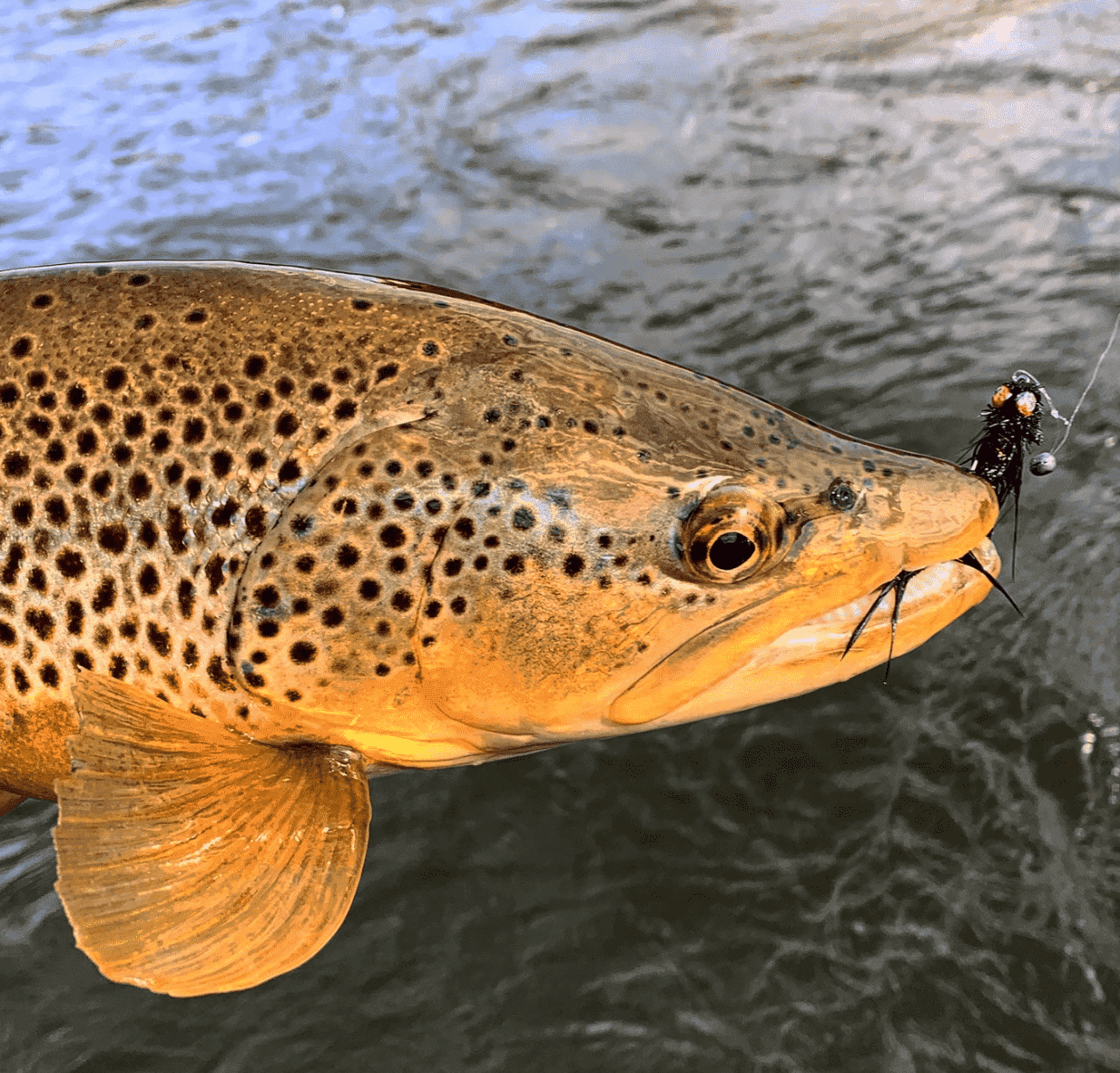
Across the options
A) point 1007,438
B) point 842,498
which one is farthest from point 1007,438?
point 842,498

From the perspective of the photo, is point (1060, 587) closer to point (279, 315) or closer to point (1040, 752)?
point (1040, 752)

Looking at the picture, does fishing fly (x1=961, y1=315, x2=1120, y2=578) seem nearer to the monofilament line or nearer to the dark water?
the dark water

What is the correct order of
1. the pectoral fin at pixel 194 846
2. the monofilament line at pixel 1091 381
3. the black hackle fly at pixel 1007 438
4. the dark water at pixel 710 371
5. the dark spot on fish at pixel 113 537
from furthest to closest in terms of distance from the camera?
the monofilament line at pixel 1091 381, the dark water at pixel 710 371, the black hackle fly at pixel 1007 438, the dark spot on fish at pixel 113 537, the pectoral fin at pixel 194 846

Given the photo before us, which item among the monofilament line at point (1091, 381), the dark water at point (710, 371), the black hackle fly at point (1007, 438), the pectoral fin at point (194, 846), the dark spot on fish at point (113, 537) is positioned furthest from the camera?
the monofilament line at point (1091, 381)

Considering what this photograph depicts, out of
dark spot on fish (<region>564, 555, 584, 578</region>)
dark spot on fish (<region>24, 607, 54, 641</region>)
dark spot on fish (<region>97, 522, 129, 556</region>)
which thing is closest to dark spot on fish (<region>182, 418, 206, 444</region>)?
dark spot on fish (<region>97, 522, 129, 556</region>)

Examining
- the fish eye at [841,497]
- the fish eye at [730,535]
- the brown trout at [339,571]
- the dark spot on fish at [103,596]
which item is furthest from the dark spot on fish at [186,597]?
the fish eye at [841,497]

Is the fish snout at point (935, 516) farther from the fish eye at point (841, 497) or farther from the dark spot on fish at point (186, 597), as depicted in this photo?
the dark spot on fish at point (186, 597)
